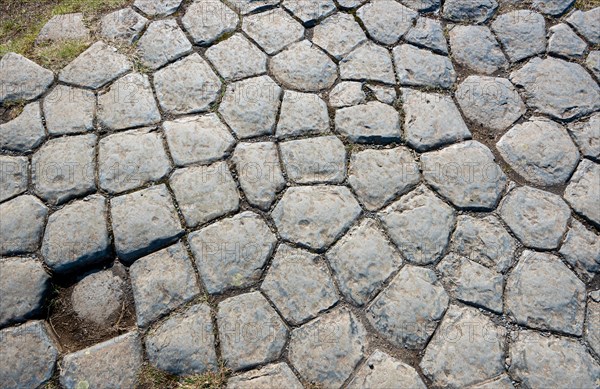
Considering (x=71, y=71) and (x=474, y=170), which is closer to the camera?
(x=474, y=170)

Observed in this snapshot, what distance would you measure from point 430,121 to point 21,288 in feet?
9.04

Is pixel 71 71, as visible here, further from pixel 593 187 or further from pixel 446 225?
pixel 593 187

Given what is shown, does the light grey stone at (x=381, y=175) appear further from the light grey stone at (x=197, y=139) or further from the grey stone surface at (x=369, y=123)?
the light grey stone at (x=197, y=139)

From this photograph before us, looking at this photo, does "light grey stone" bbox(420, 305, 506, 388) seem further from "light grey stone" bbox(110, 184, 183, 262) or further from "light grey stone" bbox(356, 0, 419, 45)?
"light grey stone" bbox(356, 0, 419, 45)

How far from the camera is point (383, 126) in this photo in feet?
11.4

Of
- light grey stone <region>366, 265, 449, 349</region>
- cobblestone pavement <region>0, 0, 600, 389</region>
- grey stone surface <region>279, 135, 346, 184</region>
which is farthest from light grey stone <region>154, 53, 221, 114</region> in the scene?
light grey stone <region>366, 265, 449, 349</region>

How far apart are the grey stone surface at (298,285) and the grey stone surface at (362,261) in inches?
3.3

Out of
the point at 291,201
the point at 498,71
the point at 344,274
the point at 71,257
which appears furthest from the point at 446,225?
the point at 71,257

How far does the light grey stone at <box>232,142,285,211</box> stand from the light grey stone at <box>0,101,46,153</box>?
1322mm

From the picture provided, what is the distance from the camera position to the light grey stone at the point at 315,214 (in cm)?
307

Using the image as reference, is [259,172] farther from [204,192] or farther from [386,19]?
[386,19]

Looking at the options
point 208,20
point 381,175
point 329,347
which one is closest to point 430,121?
point 381,175

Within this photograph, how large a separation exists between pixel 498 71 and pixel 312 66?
1.40m

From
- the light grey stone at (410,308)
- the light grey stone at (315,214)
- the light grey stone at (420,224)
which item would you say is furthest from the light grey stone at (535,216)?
the light grey stone at (315,214)
